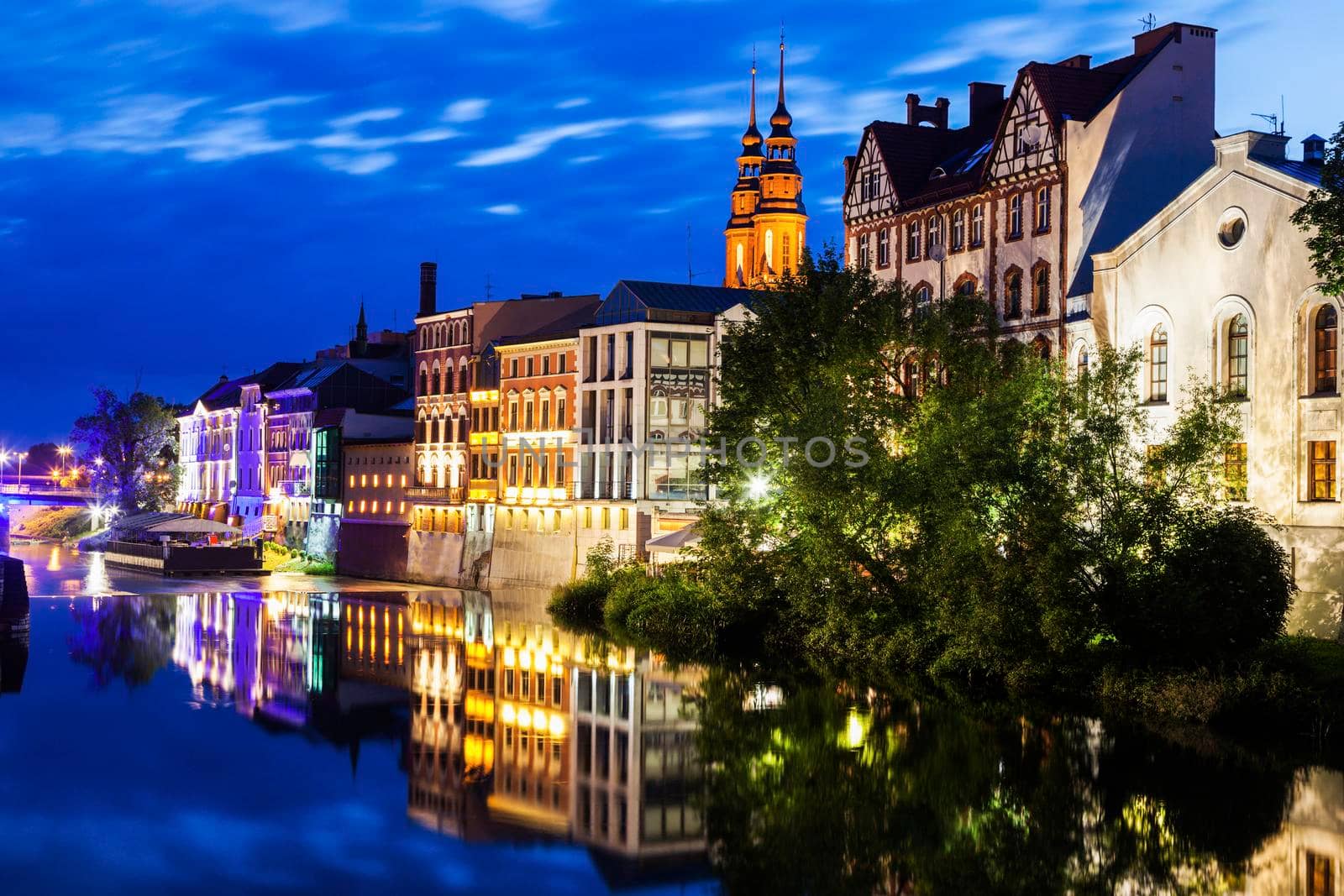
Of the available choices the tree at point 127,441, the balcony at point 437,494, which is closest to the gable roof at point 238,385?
the tree at point 127,441

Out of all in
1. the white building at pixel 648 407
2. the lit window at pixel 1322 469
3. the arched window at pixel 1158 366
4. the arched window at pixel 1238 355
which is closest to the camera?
the lit window at pixel 1322 469

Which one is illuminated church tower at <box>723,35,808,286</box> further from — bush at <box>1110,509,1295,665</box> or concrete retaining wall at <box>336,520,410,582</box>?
bush at <box>1110,509,1295,665</box>

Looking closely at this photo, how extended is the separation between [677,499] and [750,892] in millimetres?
47055

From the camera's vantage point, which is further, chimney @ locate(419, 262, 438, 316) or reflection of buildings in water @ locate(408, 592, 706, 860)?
chimney @ locate(419, 262, 438, 316)

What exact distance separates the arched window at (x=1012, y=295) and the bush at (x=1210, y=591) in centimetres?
1940

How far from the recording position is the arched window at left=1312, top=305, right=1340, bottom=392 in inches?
1470

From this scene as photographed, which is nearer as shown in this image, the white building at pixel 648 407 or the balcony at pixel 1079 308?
the balcony at pixel 1079 308

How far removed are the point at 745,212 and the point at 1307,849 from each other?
280ft

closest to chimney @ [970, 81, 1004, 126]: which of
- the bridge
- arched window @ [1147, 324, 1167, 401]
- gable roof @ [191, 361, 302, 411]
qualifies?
arched window @ [1147, 324, 1167, 401]

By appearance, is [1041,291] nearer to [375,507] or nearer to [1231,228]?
[1231,228]

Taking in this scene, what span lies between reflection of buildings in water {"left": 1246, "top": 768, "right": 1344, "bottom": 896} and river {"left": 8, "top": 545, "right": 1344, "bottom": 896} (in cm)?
6

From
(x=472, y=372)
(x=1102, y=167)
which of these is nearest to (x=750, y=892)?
(x=1102, y=167)

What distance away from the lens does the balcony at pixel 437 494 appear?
267 ft

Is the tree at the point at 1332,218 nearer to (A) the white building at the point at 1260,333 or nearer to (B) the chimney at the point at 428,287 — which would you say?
(A) the white building at the point at 1260,333
